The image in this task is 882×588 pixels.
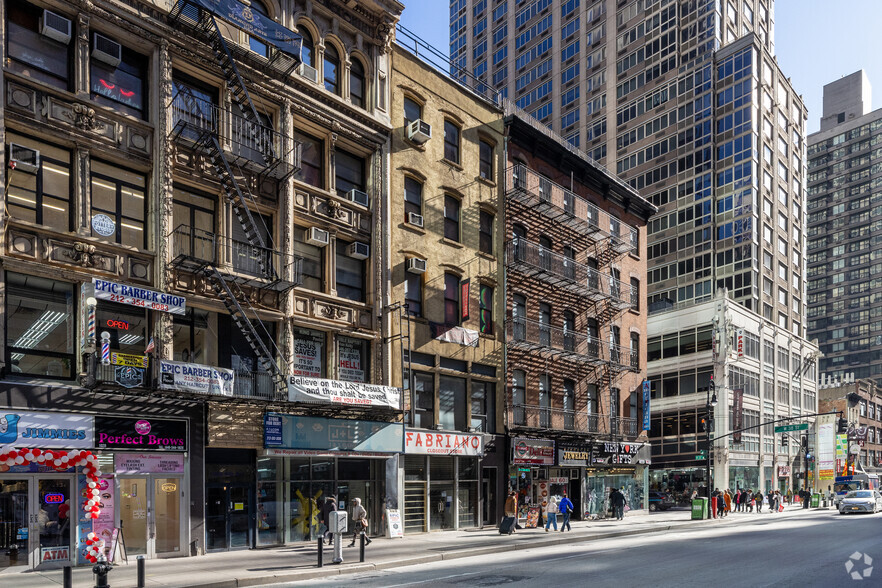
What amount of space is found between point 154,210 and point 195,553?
9.53 metres

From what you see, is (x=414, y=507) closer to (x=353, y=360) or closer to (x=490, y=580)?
(x=353, y=360)

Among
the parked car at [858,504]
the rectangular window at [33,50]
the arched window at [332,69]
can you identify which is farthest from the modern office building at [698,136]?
the rectangular window at [33,50]

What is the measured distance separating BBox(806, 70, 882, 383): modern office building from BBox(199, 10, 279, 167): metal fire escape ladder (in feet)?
427

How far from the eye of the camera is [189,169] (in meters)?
21.7

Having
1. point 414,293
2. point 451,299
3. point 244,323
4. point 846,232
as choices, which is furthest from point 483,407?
point 846,232

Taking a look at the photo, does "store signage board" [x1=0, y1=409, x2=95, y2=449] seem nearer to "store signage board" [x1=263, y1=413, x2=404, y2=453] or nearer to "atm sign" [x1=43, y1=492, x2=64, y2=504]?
"atm sign" [x1=43, y1=492, x2=64, y2=504]

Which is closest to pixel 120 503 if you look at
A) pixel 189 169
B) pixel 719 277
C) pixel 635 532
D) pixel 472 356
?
pixel 189 169

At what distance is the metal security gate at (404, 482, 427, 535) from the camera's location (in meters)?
27.9

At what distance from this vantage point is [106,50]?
65.3 feet

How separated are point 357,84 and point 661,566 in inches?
763

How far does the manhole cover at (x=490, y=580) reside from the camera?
51.2 feet

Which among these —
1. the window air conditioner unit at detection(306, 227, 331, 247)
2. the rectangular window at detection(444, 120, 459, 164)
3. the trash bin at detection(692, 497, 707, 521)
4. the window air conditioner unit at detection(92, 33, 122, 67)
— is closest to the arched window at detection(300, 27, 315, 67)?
the window air conditioner unit at detection(306, 227, 331, 247)

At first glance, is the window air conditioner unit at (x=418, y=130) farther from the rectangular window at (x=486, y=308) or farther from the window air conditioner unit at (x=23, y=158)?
the window air conditioner unit at (x=23, y=158)

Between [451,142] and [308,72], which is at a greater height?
[308,72]
